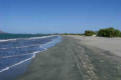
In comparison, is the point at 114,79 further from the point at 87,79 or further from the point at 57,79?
the point at 57,79

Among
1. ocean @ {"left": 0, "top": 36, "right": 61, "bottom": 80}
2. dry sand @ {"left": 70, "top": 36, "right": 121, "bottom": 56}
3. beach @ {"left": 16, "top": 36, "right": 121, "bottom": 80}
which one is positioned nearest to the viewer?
beach @ {"left": 16, "top": 36, "right": 121, "bottom": 80}

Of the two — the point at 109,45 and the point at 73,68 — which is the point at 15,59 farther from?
the point at 109,45

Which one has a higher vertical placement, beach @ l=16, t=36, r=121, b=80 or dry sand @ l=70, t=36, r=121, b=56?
beach @ l=16, t=36, r=121, b=80

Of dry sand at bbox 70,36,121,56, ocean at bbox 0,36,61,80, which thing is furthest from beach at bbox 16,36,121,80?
dry sand at bbox 70,36,121,56

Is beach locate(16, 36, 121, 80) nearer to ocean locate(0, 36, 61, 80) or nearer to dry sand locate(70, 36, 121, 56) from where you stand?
ocean locate(0, 36, 61, 80)

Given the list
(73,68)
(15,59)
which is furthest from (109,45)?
(73,68)

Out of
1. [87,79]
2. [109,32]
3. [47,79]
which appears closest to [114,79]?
[87,79]

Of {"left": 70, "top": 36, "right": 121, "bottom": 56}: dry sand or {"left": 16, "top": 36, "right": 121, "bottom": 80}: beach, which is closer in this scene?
{"left": 16, "top": 36, "right": 121, "bottom": 80}: beach

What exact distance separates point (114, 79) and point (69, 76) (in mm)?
1899

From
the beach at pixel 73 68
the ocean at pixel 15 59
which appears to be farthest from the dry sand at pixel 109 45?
the ocean at pixel 15 59

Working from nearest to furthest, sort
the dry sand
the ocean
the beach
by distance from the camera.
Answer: the beach
the ocean
the dry sand

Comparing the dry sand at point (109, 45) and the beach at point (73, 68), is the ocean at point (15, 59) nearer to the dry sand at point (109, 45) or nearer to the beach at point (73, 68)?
the beach at point (73, 68)

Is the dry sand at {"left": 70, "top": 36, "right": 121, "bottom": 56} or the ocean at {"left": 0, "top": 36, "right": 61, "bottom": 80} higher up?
the ocean at {"left": 0, "top": 36, "right": 61, "bottom": 80}

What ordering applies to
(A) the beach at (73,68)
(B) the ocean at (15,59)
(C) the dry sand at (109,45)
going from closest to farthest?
(A) the beach at (73,68) < (B) the ocean at (15,59) < (C) the dry sand at (109,45)
